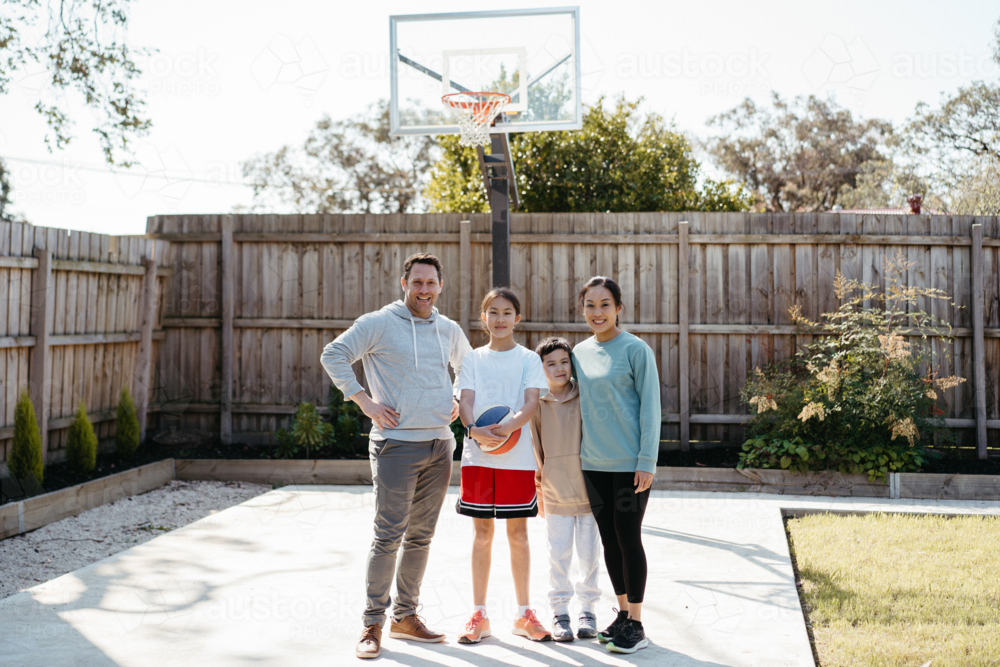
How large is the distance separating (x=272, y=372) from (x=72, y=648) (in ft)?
16.8

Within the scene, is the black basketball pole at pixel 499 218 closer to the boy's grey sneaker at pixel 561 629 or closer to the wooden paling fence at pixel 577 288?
the wooden paling fence at pixel 577 288

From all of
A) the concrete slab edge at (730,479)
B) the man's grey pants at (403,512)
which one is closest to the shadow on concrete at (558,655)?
the man's grey pants at (403,512)

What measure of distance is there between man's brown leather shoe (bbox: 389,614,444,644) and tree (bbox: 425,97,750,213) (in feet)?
29.3

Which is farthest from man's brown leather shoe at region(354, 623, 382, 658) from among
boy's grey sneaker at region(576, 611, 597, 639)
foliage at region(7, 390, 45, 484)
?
foliage at region(7, 390, 45, 484)

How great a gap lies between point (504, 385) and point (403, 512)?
0.75 m

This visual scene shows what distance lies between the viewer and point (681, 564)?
15.5 feet

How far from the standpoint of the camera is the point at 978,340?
7.42m

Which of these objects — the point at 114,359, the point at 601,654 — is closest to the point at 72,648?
the point at 601,654

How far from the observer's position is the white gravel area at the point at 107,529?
4.81 m

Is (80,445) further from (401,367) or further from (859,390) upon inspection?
(859,390)

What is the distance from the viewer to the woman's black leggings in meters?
3.47

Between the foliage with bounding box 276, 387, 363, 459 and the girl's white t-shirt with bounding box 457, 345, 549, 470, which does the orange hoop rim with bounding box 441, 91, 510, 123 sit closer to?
the foliage with bounding box 276, 387, 363, 459

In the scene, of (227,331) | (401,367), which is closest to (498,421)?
(401,367)

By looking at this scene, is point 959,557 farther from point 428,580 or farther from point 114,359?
point 114,359
